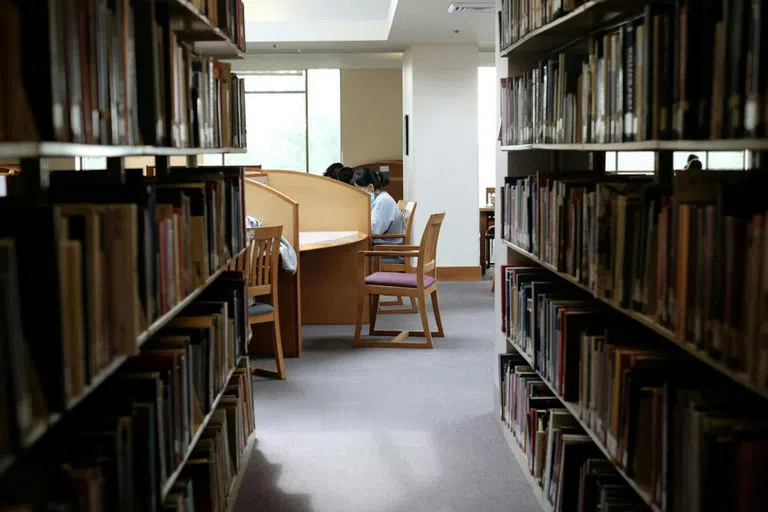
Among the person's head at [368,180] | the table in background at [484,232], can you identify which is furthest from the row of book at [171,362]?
the table in background at [484,232]

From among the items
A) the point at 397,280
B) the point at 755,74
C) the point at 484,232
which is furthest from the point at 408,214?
the point at 755,74

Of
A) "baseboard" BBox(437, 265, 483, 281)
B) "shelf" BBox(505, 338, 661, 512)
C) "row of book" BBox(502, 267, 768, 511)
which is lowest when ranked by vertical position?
"baseboard" BBox(437, 265, 483, 281)

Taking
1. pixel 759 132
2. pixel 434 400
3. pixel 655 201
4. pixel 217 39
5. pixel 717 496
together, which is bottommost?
pixel 434 400

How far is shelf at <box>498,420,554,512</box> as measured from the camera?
10.5ft

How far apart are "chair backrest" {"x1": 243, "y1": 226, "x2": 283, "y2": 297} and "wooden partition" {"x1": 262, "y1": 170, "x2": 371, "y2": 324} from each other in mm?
1369

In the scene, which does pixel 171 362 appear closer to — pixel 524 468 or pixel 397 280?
pixel 524 468

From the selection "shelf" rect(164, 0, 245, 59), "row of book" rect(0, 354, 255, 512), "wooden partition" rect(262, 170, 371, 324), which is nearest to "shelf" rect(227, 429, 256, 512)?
"row of book" rect(0, 354, 255, 512)

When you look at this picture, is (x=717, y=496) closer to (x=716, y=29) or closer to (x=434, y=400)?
(x=716, y=29)

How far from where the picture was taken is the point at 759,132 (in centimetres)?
163

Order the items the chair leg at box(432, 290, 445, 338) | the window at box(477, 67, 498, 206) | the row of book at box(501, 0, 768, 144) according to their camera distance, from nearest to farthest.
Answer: the row of book at box(501, 0, 768, 144) → the chair leg at box(432, 290, 445, 338) → the window at box(477, 67, 498, 206)

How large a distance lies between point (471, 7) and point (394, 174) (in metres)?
6.00

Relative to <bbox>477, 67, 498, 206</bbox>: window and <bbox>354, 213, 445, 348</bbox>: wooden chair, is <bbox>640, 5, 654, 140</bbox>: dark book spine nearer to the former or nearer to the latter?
<bbox>354, 213, 445, 348</bbox>: wooden chair

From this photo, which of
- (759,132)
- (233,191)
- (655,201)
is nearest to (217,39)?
(233,191)

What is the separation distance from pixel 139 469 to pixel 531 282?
1.97m
